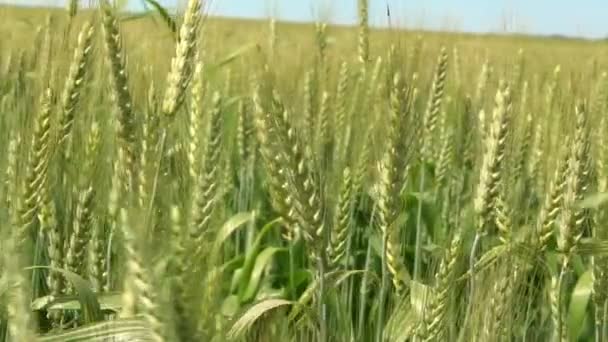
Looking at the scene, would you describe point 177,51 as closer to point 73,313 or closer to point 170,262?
point 73,313

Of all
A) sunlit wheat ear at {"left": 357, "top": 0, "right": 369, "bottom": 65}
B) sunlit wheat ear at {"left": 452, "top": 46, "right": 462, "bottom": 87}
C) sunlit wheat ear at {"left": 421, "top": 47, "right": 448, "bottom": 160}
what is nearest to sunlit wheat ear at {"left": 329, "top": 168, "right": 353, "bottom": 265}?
sunlit wheat ear at {"left": 421, "top": 47, "right": 448, "bottom": 160}

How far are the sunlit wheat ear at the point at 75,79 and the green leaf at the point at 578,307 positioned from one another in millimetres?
1090

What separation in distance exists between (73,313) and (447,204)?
116 centimetres

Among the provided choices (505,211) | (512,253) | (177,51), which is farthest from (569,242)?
(177,51)

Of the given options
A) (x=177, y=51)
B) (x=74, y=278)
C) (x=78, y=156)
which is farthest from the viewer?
(x=78, y=156)

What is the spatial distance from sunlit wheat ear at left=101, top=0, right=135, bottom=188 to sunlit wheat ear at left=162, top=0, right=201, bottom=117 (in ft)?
0.19

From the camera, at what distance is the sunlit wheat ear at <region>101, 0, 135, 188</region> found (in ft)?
4.66

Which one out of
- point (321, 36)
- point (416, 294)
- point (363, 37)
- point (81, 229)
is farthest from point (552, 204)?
point (321, 36)

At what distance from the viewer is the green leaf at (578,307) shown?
6.82 feet

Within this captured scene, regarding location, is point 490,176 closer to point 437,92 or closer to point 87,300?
point 87,300

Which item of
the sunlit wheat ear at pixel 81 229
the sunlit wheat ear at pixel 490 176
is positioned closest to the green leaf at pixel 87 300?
the sunlit wheat ear at pixel 81 229

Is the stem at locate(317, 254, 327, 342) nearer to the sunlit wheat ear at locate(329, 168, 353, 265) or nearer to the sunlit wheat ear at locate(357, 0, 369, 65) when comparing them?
the sunlit wheat ear at locate(329, 168, 353, 265)

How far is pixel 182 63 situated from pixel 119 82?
0.09 metres

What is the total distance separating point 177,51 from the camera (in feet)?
4.81
